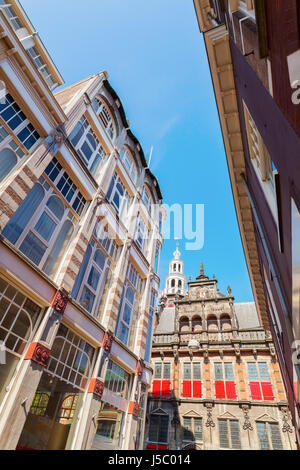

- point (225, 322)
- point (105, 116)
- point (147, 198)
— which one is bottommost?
point (225, 322)

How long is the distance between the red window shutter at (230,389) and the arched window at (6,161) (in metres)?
23.3

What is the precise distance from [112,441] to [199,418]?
47.4ft

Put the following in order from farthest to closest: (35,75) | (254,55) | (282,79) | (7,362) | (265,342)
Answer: (265,342) < (35,75) < (7,362) < (254,55) < (282,79)

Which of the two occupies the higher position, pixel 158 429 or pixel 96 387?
→ pixel 158 429

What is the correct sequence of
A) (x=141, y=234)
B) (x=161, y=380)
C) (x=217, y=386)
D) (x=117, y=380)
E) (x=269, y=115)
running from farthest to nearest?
(x=161, y=380) < (x=217, y=386) < (x=141, y=234) < (x=117, y=380) < (x=269, y=115)

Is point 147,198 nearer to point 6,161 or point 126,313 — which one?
point 126,313

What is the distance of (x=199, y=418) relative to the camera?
20.2m

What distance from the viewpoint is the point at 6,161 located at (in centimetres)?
741

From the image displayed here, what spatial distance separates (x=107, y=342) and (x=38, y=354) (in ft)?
11.0

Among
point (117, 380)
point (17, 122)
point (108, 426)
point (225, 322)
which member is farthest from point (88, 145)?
point (225, 322)
